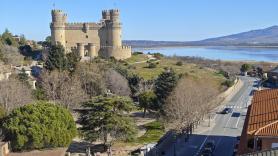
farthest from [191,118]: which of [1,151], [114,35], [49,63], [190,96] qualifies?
[114,35]

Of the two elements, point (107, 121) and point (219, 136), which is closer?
point (107, 121)

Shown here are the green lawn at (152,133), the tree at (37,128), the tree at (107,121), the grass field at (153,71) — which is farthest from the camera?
the grass field at (153,71)

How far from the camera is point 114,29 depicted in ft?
267

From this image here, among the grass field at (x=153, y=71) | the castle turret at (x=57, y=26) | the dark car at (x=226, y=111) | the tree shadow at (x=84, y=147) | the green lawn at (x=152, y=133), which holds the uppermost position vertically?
the castle turret at (x=57, y=26)

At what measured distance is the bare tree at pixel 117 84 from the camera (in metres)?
51.7

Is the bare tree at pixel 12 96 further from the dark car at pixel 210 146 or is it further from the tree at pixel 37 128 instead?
the dark car at pixel 210 146

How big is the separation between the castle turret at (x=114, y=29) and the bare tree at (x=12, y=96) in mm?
39999

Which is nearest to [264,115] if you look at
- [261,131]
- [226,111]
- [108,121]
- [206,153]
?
[261,131]

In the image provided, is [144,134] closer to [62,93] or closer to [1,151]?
[62,93]

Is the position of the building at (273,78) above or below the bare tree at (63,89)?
below

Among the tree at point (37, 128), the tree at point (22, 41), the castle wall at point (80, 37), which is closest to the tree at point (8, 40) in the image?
the tree at point (22, 41)

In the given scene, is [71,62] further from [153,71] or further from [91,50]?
[91,50]

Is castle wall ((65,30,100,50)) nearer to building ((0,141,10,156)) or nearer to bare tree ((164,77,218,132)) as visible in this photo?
bare tree ((164,77,218,132))

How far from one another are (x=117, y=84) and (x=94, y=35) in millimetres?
32171
